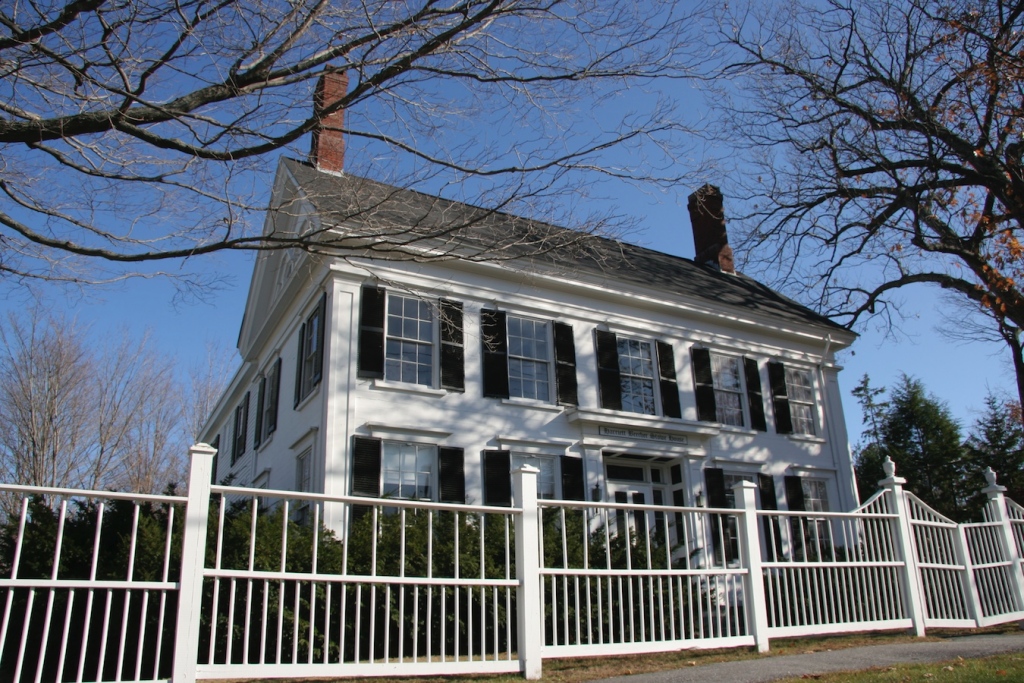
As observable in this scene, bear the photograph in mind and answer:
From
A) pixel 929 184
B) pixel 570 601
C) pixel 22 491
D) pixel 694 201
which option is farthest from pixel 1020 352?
pixel 22 491

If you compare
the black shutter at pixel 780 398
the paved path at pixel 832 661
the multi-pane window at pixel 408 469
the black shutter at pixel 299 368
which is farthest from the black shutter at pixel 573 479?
the paved path at pixel 832 661

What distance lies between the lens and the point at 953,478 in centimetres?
2680

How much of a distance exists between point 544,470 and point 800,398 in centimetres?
716

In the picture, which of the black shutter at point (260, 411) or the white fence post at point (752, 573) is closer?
the white fence post at point (752, 573)

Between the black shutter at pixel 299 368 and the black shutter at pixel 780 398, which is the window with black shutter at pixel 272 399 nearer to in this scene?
the black shutter at pixel 299 368

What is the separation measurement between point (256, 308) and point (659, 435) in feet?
30.7

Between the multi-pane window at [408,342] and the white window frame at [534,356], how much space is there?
1.44 metres

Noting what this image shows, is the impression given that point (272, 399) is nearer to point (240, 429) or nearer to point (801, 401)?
point (240, 429)

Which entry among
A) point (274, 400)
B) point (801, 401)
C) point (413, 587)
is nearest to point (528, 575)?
point (413, 587)

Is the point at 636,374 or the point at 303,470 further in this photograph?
the point at 636,374

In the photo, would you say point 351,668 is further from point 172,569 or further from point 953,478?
point 953,478

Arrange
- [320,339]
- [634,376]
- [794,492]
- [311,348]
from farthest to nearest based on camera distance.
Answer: [794,492] < [634,376] < [311,348] < [320,339]

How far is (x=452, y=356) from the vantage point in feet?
41.4

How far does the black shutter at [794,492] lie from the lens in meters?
15.8
